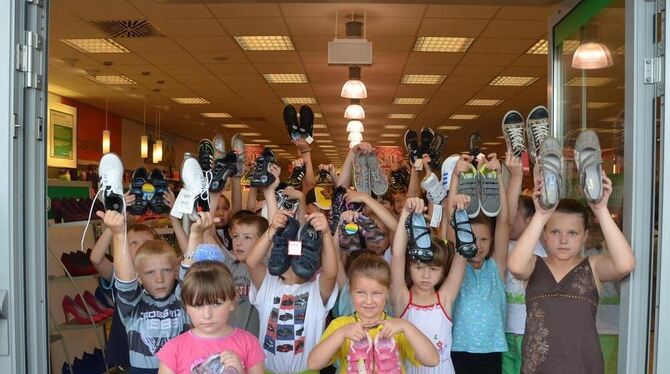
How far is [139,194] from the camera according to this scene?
250 centimetres

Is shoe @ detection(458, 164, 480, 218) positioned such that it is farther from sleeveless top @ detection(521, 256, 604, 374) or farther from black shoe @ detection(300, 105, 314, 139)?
black shoe @ detection(300, 105, 314, 139)

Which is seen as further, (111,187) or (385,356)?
(111,187)

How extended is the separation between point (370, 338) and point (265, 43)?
5.12m

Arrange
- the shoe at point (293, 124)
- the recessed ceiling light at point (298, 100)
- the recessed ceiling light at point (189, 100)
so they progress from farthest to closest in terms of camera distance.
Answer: the recessed ceiling light at point (189, 100) → the recessed ceiling light at point (298, 100) → the shoe at point (293, 124)

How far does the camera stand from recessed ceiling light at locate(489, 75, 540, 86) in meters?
8.28

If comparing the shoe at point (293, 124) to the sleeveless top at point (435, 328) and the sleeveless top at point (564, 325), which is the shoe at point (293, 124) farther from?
→ the sleeveless top at point (564, 325)

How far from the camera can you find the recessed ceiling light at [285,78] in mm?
8195

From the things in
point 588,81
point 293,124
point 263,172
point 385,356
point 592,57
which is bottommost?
point 385,356

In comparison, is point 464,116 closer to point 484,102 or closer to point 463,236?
point 484,102

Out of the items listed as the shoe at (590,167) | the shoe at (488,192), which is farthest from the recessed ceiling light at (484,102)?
the shoe at (590,167)

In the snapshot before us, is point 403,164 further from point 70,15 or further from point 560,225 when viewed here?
point 70,15

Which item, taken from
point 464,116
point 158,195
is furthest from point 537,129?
point 464,116

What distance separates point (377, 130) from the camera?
14633mm

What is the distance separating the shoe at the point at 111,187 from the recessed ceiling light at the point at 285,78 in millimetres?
6122
